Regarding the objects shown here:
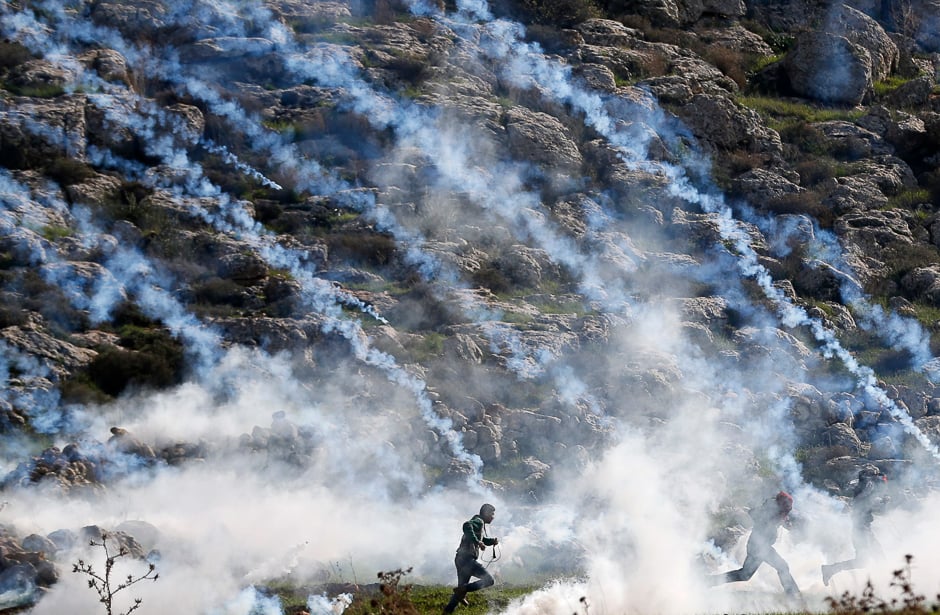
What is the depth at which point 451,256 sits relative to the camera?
91.7ft

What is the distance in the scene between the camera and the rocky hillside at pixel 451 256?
2291 centimetres

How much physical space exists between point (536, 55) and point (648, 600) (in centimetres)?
2194

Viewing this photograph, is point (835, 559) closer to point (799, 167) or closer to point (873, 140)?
point (799, 167)

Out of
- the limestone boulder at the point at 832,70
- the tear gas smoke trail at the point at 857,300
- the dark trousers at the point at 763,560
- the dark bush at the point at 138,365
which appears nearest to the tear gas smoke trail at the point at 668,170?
the tear gas smoke trail at the point at 857,300

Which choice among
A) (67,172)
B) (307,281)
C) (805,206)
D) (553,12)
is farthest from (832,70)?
(67,172)

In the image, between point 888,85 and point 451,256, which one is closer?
point 451,256

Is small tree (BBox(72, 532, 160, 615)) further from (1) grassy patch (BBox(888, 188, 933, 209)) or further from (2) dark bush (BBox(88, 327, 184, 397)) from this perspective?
(1) grassy patch (BBox(888, 188, 933, 209))

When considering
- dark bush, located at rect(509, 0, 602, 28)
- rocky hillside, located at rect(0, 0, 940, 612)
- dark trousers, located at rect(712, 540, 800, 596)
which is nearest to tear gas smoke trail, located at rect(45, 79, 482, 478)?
rocky hillside, located at rect(0, 0, 940, 612)

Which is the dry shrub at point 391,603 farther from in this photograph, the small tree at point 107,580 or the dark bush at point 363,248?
the dark bush at point 363,248

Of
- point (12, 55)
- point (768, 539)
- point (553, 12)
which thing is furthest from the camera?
point (553, 12)

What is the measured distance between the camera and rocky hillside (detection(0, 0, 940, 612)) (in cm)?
2291

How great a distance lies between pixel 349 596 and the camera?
16.7 meters

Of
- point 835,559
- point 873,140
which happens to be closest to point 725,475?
point 835,559

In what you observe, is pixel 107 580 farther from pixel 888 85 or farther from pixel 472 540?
pixel 888 85
